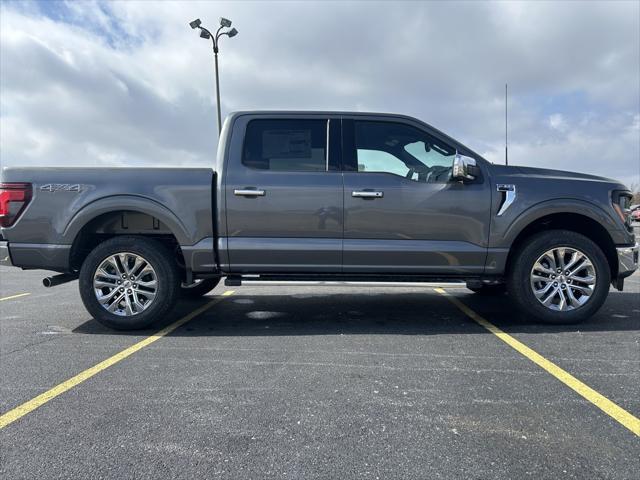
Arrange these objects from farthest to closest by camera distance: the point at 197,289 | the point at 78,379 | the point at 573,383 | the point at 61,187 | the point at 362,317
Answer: the point at 197,289 < the point at 362,317 < the point at 61,187 < the point at 78,379 < the point at 573,383

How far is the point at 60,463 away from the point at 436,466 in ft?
5.82

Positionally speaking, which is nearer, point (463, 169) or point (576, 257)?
point (463, 169)

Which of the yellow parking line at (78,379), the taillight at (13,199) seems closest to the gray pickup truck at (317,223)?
the taillight at (13,199)

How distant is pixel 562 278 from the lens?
15.1 feet

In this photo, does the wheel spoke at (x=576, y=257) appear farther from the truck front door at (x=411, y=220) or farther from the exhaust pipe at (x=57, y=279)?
the exhaust pipe at (x=57, y=279)

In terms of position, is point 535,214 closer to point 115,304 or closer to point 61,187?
point 115,304

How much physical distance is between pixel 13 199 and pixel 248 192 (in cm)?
227

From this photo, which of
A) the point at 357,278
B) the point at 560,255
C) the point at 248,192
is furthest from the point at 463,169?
the point at 248,192

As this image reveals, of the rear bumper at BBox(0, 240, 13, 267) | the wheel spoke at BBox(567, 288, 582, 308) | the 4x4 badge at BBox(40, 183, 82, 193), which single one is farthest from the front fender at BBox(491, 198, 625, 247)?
the rear bumper at BBox(0, 240, 13, 267)

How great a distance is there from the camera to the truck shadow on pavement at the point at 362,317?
457 centimetres

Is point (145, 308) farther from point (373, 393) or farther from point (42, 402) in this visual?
point (373, 393)

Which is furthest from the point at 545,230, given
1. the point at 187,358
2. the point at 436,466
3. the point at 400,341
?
the point at 187,358

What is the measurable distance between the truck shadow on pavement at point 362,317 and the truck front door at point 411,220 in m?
0.62

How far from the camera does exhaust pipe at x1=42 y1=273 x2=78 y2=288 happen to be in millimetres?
4552
